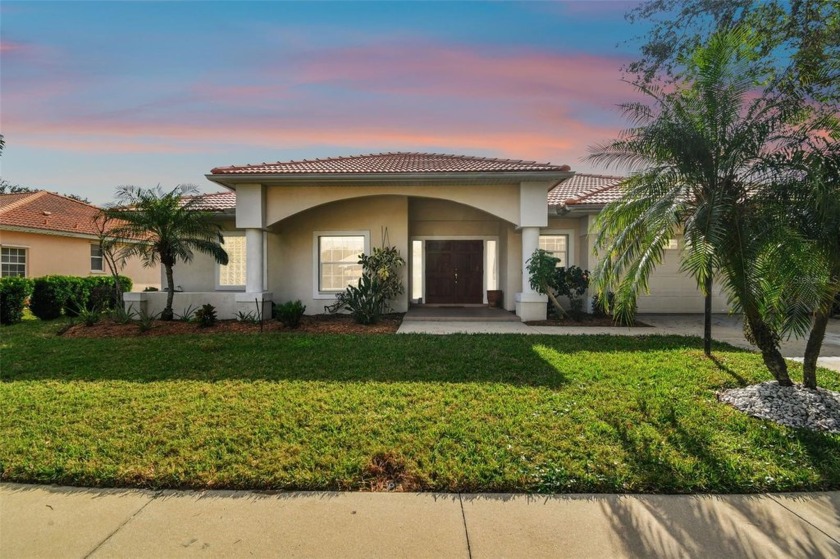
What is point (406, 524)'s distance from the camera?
9.70ft

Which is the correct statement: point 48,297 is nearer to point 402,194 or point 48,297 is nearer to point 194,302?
point 194,302

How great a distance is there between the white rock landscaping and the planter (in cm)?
915

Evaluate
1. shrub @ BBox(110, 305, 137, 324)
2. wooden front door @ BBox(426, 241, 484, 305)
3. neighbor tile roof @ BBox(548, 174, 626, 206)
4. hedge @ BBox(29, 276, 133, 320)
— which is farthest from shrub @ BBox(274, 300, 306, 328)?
neighbor tile roof @ BBox(548, 174, 626, 206)

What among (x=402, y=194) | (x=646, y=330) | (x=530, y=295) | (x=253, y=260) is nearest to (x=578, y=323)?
(x=530, y=295)

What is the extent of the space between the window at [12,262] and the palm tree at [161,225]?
972 centimetres

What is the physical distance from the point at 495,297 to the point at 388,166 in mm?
5844

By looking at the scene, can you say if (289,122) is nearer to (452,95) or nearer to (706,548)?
(452,95)

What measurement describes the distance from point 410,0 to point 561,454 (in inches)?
326

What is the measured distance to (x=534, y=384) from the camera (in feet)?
19.3

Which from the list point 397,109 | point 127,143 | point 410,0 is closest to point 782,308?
point 410,0

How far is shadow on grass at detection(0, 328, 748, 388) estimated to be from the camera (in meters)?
6.37

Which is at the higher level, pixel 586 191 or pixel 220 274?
pixel 586 191

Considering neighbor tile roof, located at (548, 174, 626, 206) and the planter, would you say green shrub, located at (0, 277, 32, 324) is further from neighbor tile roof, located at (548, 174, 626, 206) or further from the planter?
neighbor tile roof, located at (548, 174, 626, 206)

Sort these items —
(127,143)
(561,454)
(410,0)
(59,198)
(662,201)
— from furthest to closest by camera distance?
(59,198) < (127,143) < (410,0) < (662,201) < (561,454)
